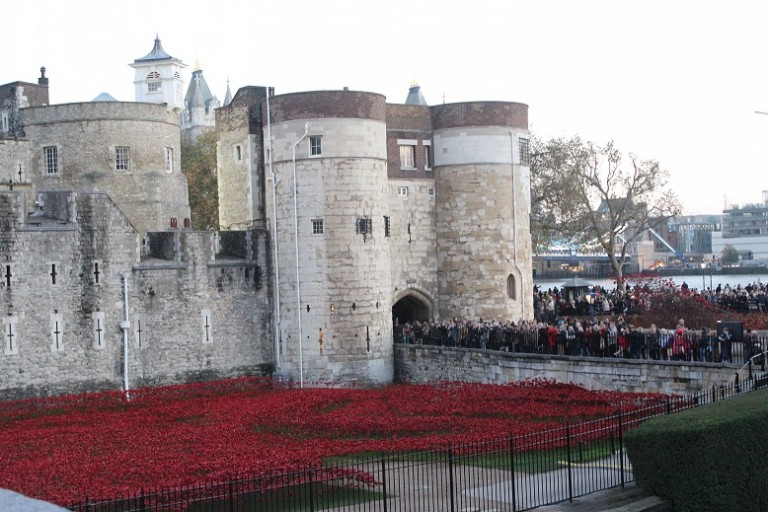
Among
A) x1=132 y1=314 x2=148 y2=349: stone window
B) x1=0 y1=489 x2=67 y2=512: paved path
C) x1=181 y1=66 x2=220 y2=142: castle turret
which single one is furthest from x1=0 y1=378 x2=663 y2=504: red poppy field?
x1=181 y1=66 x2=220 y2=142: castle turret

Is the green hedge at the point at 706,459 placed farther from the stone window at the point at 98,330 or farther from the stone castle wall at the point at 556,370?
the stone window at the point at 98,330

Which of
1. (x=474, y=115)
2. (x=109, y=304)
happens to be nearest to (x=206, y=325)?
(x=109, y=304)

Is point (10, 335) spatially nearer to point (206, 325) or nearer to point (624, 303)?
point (206, 325)

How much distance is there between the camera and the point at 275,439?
29.3 meters

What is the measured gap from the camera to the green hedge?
19.3 metres

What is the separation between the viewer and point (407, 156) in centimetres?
4534

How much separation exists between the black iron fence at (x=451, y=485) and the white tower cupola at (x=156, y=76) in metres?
72.9

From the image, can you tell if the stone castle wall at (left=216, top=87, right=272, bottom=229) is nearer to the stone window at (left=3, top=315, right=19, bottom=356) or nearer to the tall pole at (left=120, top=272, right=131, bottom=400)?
the tall pole at (left=120, top=272, right=131, bottom=400)

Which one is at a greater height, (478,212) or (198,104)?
(198,104)

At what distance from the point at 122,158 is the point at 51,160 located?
288 centimetres

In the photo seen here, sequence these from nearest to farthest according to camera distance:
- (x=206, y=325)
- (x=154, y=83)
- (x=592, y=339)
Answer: (x=592, y=339), (x=206, y=325), (x=154, y=83)

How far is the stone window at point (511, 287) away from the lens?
45.3 m

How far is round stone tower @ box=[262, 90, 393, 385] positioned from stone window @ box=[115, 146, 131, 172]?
6663mm

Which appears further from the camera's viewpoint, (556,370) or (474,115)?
(474,115)
